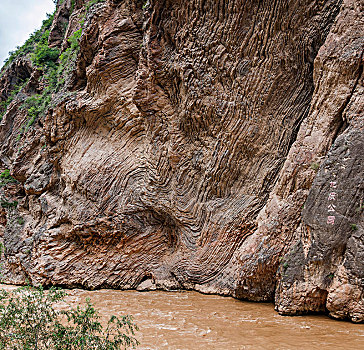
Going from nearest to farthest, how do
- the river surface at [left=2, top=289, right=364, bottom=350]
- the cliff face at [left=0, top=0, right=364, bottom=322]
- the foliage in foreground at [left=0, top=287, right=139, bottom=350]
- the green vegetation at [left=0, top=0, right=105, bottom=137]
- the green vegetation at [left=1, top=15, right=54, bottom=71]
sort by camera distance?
the foliage in foreground at [left=0, top=287, right=139, bottom=350], the river surface at [left=2, top=289, right=364, bottom=350], the cliff face at [left=0, top=0, right=364, bottom=322], the green vegetation at [left=0, top=0, right=105, bottom=137], the green vegetation at [left=1, top=15, right=54, bottom=71]

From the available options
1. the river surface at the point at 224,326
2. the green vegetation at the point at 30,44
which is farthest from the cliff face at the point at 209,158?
the green vegetation at the point at 30,44

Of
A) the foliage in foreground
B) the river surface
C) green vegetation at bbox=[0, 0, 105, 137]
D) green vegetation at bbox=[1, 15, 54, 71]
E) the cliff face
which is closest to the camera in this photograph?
the foliage in foreground

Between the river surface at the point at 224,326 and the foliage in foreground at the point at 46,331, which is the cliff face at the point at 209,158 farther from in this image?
the foliage in foreground at the point at 46,331

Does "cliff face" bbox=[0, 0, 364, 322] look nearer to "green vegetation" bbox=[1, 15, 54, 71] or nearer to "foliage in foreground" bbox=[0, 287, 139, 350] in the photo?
"foliage in foreground" bbox=[0, 287, 139, 350]

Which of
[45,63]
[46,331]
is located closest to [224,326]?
[46,331]

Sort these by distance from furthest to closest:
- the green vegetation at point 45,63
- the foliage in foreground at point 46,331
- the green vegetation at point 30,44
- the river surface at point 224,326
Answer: the green vegetation at point 30,44 < the green vegetation at point 45,63 < the river surface at point 224,326 < the foliage in foreground at point 46,331

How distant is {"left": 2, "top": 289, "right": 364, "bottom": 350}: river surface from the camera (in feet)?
14.5

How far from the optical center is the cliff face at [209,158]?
19.1 feet

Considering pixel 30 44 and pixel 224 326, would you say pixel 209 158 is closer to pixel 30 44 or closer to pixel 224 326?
pixel 224 326

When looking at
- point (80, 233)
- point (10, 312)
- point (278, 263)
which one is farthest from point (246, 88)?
point (10, 312)

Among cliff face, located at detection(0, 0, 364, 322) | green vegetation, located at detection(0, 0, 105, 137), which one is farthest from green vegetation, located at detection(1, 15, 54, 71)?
cliff face, located at detection(0, 0, 364, 322)

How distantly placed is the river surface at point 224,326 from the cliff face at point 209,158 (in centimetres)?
44

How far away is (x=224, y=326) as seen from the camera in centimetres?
536

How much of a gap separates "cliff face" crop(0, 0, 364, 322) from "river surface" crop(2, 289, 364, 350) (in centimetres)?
44
